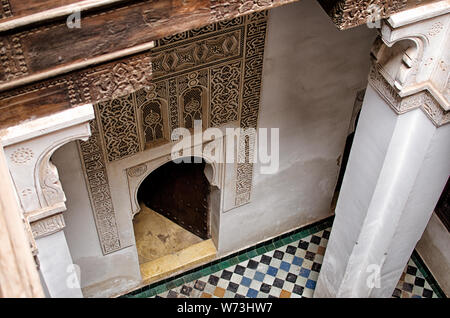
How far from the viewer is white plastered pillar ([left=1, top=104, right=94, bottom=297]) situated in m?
2.02

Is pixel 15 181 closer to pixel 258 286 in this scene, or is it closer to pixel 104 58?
pixel 104 58

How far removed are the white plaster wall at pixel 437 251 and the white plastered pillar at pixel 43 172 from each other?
2.54 meters

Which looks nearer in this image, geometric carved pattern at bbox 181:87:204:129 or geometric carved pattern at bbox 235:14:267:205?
geometric carved pattern at bbox 235:14:267:205

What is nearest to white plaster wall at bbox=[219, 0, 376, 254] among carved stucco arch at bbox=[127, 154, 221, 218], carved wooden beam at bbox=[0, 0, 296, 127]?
carved stucco arch at bbox=[127, 154, 221, 218]

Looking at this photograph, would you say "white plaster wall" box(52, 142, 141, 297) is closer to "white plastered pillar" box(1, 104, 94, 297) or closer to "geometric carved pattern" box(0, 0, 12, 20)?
"white plastered pillar" box(1, 104, 94, 297)

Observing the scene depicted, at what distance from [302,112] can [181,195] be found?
3.51 ft

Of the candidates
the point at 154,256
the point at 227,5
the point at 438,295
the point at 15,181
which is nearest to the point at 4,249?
the point at 15,181

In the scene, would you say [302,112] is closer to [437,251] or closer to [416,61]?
[416,61]

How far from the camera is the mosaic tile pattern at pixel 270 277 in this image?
13.3 ft

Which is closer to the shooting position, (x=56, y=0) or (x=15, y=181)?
(x=56, y=0)

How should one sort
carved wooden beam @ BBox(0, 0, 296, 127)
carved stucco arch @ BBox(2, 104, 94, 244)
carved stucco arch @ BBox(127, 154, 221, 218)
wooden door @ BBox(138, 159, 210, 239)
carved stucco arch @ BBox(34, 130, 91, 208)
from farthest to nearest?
wooden door @ BBox(138, 159, 210, 239), carved stucco arch @ BBox(127, 154, 221, 218), carved stucco arch @ BBox(34, 130, 91, 208), carved stucco arch @ BBox(2, 104, 94, 244), carved wooden beam @ BBox(0, 0, 296, 127)

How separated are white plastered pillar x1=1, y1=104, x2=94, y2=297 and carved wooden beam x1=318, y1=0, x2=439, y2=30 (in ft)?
3.04

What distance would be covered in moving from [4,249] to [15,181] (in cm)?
66
